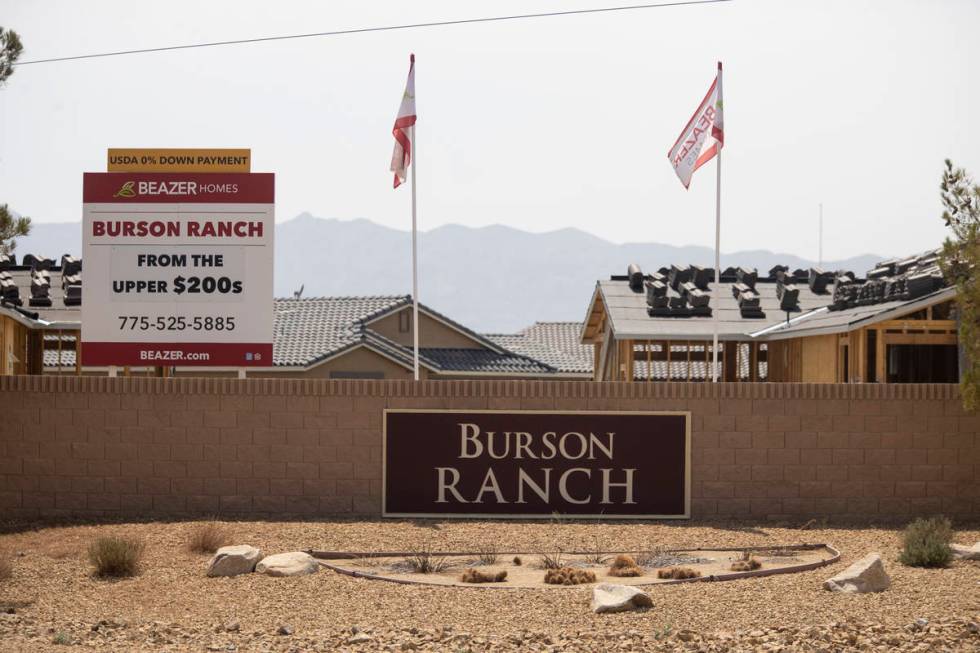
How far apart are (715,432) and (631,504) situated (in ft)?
5.49

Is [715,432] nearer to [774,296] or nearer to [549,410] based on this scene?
[549,410]

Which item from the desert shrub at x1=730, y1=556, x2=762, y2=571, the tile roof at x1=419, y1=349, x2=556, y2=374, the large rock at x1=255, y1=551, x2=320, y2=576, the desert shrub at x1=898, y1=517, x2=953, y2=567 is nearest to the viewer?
the large rock at x1=255, y1=551, x2=320, y2=576

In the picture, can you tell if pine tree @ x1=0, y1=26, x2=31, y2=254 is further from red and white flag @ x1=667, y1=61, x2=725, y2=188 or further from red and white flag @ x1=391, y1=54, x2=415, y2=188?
red and white flag @ x1=667, y1=61, x2=725, y2=188

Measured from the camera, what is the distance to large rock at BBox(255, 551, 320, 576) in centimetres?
1366

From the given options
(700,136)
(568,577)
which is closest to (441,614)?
(568,577)

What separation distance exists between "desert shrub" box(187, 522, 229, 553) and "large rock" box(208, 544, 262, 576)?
1.33 metres

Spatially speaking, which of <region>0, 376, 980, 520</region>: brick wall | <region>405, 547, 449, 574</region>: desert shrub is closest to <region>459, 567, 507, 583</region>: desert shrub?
<region>405, 547, 449, 574</region>: desert shrub

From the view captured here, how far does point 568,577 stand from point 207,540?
4.73m

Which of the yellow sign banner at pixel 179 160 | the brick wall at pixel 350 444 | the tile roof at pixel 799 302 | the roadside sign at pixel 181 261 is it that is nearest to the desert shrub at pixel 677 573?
the brick wall at pixel 350 444

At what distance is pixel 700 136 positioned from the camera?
24.0 meters

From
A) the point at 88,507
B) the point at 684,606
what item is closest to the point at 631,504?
the point at 684,606

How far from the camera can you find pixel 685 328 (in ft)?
106

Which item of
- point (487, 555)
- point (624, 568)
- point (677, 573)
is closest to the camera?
point (677, 573)

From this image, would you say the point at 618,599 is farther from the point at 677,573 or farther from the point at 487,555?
the point at 487,555
